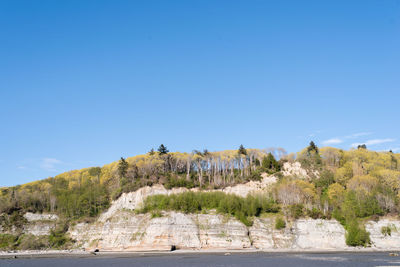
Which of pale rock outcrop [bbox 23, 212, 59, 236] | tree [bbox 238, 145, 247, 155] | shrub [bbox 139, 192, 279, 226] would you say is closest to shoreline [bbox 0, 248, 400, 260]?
shrub [bbox 139, 192, 279, 226]

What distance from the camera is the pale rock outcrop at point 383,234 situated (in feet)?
222

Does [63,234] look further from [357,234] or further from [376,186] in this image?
[376,186]

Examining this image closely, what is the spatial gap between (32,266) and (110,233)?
919 inches

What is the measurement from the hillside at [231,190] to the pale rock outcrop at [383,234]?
1.20 m

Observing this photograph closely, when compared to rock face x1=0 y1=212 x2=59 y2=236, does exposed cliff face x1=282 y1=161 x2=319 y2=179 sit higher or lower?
higher

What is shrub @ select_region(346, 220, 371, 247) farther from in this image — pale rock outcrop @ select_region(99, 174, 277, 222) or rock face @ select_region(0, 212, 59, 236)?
rock face @ select_region(0, 212, 59, 236)

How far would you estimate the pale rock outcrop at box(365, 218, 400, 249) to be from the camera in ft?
222

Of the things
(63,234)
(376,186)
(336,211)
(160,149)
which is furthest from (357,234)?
(63,234)

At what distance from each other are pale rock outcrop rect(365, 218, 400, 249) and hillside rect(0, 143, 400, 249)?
1.20 m

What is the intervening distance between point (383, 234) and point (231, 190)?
33.6m

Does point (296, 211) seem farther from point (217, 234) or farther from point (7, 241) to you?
point (7, 241)

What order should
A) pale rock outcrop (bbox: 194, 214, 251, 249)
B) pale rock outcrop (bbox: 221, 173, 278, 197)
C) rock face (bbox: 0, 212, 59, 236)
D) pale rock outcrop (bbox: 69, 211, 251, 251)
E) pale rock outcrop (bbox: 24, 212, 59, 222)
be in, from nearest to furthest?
pale rock outcrop (bbox: 194, 214, 251, 249), pale rock outcrop (bbox: 69, 211, 251, 251), rock face (bbox: 0, 212, 59, 236), pale rock outcrop (bbox: 221, 173, 278, 197), pale rock outcrop (bbox: 24, 212, 59, 222)

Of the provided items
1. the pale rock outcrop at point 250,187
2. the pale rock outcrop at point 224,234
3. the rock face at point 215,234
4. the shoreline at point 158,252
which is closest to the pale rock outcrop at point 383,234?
the shoreline at point 158,252

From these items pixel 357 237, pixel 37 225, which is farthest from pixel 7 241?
pixel 357 237
